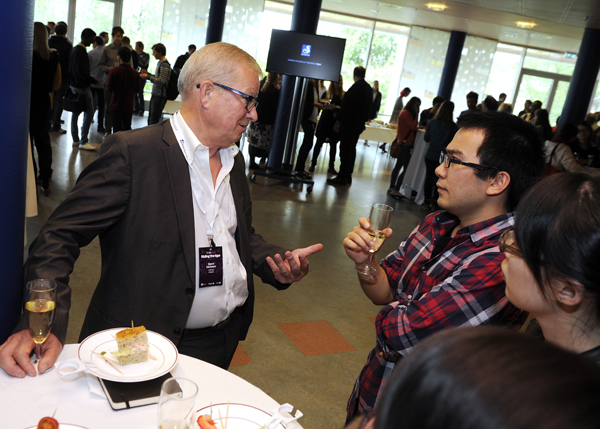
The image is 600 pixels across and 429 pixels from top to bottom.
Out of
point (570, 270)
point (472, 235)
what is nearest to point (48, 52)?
point (472, 235)

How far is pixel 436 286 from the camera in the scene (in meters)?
1.38

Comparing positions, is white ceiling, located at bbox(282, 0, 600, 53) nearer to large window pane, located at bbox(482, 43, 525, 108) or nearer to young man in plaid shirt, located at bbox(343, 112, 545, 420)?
large window pane, located at bbox(482, 43, 525, 108)

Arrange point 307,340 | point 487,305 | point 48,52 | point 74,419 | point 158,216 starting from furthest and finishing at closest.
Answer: point 48,52, point 307,340, point 158,216, point 487,305, point 74,419

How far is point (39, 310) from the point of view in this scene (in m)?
1.11

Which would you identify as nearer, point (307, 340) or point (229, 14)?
point (307, 340)

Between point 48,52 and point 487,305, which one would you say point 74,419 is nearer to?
point 487,305

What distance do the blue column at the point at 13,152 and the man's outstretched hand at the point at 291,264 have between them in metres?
0.85

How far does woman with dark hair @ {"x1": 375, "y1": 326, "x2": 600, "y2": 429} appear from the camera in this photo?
0.41 meters

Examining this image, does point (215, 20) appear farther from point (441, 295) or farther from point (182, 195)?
point (441, 295)

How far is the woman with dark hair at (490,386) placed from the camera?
16.1 inches

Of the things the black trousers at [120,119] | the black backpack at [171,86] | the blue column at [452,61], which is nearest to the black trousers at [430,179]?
the black backpack at [171,86]

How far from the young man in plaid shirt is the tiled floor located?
1048mm

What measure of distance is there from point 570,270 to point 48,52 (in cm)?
520

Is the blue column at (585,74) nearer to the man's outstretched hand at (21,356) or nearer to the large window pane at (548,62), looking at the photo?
the large window pane at (548,62)
